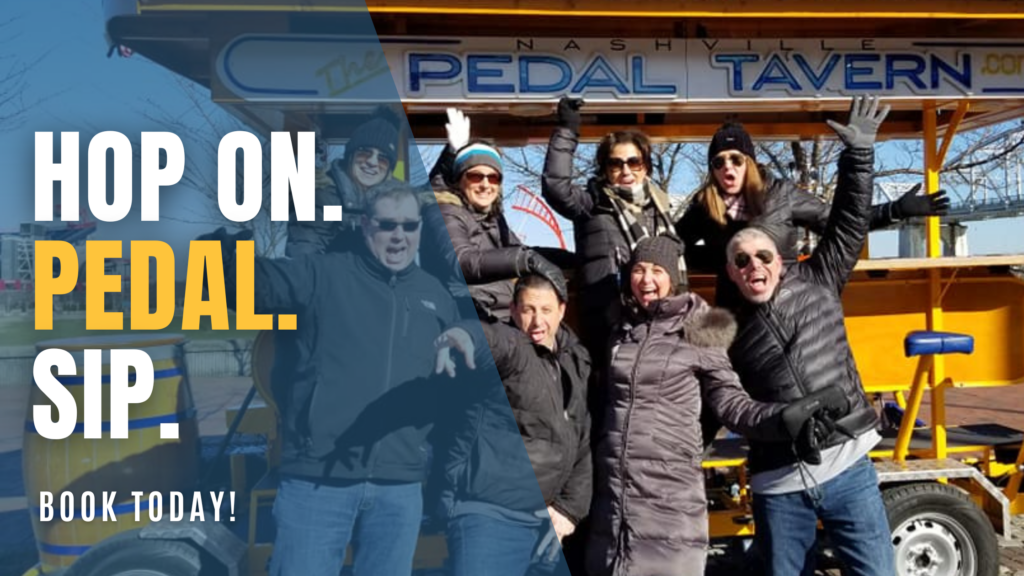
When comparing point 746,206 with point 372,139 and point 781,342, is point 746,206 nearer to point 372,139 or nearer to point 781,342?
point 781,342

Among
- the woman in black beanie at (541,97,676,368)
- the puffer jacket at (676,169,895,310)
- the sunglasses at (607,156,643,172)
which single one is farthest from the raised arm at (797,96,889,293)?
the sunglasses at (607,156,643,172)

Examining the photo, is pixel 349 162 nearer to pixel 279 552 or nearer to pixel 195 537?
pixel 279 552

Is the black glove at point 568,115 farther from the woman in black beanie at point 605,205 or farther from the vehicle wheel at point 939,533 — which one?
the vehicle wheel at point 939,533

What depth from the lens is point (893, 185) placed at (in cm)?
1062

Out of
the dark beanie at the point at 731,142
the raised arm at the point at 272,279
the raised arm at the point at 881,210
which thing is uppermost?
the dark beanie at the point at 731,142

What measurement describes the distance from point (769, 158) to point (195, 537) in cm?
893

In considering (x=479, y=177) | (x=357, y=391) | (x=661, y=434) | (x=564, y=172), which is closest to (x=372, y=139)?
(x=479, y=177)

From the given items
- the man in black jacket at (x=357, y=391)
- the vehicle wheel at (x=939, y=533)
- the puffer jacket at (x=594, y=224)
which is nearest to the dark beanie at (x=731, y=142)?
the puffer jacket at (x=594, y=224)

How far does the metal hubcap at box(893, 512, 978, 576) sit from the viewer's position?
12.6ft

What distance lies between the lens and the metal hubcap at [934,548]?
3842 mm

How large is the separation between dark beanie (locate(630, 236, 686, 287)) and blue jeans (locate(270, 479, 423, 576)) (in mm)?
1016

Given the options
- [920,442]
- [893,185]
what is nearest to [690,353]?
[920,442]

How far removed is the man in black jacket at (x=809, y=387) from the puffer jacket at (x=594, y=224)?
416 millimetres

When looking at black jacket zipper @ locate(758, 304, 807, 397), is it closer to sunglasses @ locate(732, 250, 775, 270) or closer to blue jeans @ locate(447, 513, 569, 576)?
sunglasses @ locate(732, 250, 775, 270)
